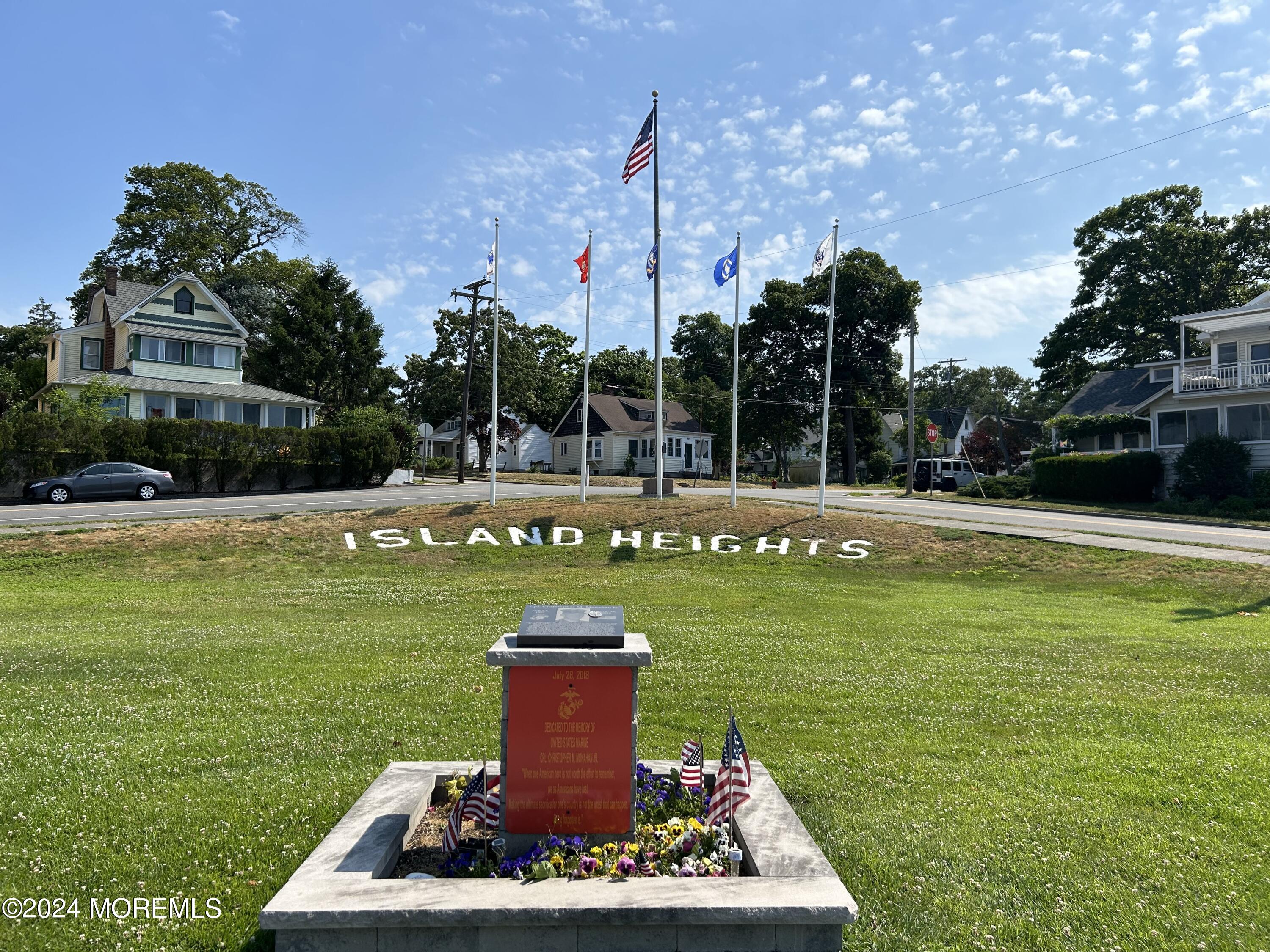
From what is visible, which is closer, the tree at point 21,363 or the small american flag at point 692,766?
the small american flag at point 692,766

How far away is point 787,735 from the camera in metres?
6.45

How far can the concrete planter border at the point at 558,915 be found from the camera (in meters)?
3.32

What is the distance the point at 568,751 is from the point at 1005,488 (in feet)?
139

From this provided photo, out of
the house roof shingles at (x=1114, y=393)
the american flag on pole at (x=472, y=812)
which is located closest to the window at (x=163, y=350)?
the american flag on pole at (x=472, y=812)

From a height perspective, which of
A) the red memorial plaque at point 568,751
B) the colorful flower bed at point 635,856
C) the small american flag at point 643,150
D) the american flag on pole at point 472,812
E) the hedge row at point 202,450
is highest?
the small american flag at point 643,150

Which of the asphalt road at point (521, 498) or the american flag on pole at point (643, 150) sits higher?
the american flag on pole at point (643, 150)

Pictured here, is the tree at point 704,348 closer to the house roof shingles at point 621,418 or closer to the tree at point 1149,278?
the house roof shingles at point 621,418

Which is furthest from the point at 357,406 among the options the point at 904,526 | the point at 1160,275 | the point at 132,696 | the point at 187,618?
the point at 1160,275

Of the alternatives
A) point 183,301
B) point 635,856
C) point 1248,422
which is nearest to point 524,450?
point 183,301

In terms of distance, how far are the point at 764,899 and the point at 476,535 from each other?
18.9 m

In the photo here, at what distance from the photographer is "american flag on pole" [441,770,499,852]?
4043 mm

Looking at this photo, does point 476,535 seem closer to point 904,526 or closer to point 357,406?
point 904,526

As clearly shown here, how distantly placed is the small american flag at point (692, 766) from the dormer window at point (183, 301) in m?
50.2

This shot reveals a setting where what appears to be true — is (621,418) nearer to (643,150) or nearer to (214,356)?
(214,356)
